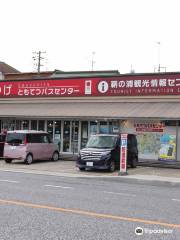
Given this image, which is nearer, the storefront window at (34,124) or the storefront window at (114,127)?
the storefront window at (114,127)

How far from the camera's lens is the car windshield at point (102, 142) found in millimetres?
20422

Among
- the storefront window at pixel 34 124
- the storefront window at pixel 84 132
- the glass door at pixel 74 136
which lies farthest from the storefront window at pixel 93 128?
the storefront window at pixel 34 124

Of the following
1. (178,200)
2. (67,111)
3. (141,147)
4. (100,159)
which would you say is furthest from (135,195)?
(67,111)

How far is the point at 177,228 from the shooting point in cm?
755

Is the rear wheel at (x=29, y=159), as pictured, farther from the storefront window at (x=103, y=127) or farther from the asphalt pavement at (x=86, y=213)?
the asphalt pavement at (x=86, y=213)

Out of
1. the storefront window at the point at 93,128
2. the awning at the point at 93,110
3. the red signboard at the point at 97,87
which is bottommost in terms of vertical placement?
the storefront window at the point at 93,128

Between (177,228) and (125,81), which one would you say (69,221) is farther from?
(125,81)

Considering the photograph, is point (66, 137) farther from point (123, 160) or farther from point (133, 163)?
point (123, 160)

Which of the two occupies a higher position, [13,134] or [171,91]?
[171,91]

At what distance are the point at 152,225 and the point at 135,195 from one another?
4364 mm

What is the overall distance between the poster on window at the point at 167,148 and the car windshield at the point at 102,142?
5.04m

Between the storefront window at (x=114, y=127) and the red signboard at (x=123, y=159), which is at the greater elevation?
the storefront window at (x=114, y=127)

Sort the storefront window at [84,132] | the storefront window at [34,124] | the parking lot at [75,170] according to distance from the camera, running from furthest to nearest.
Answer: the storefront window at [34,124]
the storefront window at [84,132]
the parking lot at [75,170]

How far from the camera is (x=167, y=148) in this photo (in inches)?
973
